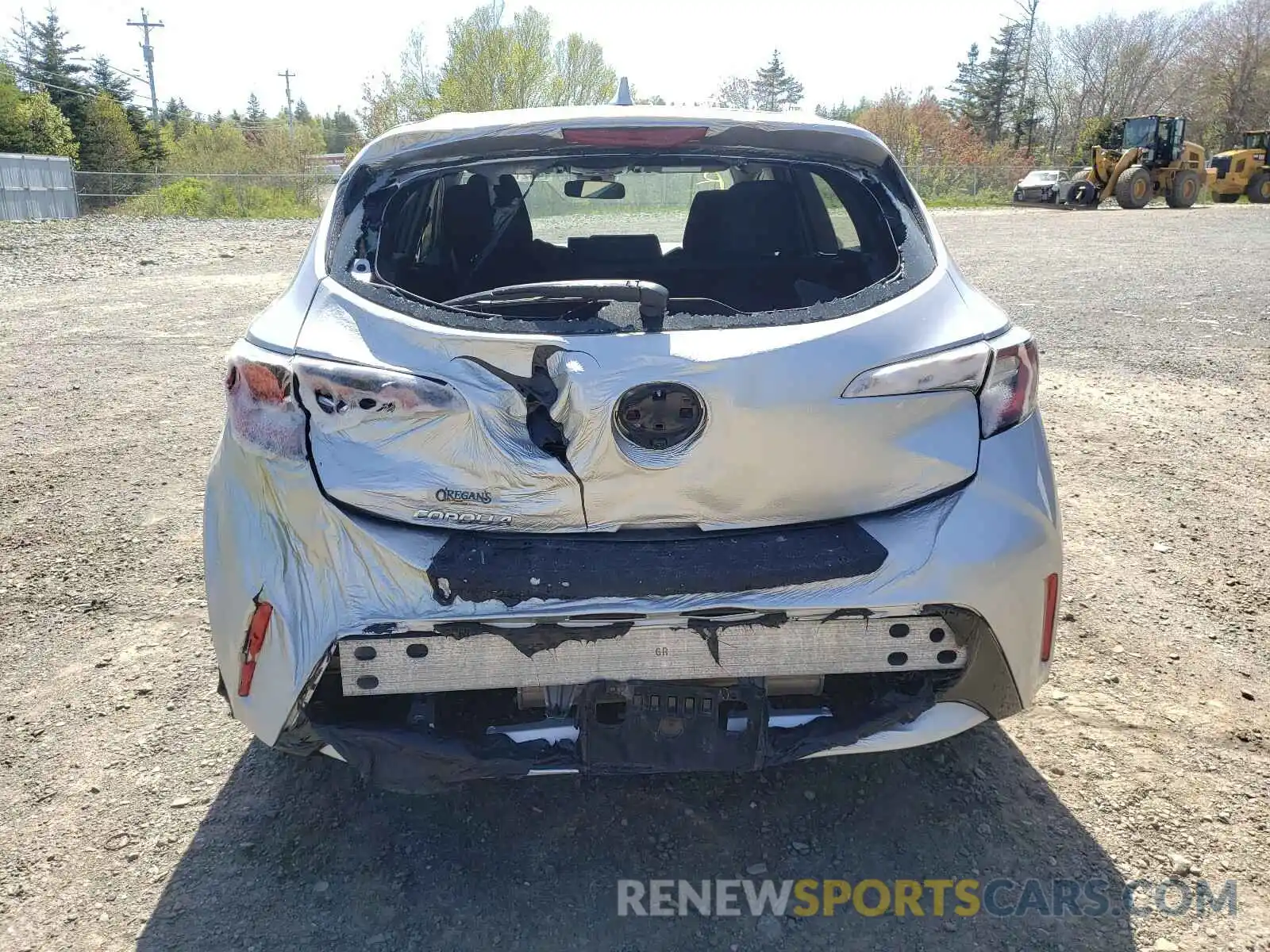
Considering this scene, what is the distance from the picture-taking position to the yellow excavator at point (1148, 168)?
28.6 metres

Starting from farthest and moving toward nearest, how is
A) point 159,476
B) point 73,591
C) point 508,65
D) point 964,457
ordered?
point 508,65 < point 159,476 < point 73,591 < point 964,457

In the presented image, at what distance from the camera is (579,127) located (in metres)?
2.42

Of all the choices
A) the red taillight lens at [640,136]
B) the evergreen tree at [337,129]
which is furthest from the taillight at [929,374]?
the evergreen tree at [337,129]

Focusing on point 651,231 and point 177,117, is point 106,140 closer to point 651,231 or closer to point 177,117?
point 177,117

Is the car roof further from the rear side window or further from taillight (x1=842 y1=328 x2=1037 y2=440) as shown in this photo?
taillight (x1=842 y1=328 x2=1037 y2=440)

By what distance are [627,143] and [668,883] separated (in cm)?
181

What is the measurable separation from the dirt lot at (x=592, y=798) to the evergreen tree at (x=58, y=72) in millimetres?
58680

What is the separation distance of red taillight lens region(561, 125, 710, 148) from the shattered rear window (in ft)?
0.22

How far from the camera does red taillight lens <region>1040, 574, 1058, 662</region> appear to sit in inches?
83.0

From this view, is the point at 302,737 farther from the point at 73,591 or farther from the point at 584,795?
the point at 73,591

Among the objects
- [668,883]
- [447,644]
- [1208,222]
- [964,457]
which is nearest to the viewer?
[447,644]

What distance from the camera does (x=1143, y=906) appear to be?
2158 mm

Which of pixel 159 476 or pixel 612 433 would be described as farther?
pixel 159 476

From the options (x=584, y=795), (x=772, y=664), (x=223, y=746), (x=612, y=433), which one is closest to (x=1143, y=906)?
(x=772, y=664)
